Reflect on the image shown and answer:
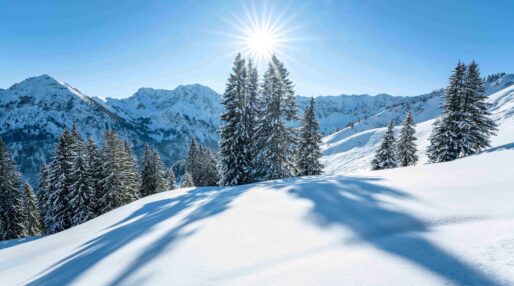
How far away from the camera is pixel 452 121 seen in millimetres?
24391

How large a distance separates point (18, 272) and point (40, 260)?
1.75ft

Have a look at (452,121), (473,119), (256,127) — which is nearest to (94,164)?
(256,127)

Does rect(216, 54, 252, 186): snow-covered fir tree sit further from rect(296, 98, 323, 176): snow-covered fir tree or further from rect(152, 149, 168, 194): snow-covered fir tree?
rect(152, 149, 168, 194): snow-covered fir tree

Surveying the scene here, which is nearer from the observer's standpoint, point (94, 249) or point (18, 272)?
point (94, 249)

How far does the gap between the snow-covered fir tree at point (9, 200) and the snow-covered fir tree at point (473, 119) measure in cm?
4914

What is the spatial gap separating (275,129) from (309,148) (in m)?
6.30

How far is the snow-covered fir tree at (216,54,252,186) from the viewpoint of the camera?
2305 centimetres

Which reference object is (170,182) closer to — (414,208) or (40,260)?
→ (40,260)

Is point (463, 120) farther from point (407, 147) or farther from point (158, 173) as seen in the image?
point (158, 173)

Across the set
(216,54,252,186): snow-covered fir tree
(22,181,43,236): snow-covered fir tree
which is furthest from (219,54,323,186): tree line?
(22,181,43,236): snow-covered fir tree

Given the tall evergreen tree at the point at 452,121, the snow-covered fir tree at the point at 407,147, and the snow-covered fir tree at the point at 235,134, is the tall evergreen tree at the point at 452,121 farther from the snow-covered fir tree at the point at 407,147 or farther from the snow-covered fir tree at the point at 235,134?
the snow-covered fir tree at the point at 235,134

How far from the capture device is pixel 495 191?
4.79 meters

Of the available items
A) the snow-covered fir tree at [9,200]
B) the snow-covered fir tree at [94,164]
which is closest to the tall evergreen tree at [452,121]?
the snow-covered fir tree at [94,164]

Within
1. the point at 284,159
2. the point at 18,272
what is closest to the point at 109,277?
the point at 18,272
